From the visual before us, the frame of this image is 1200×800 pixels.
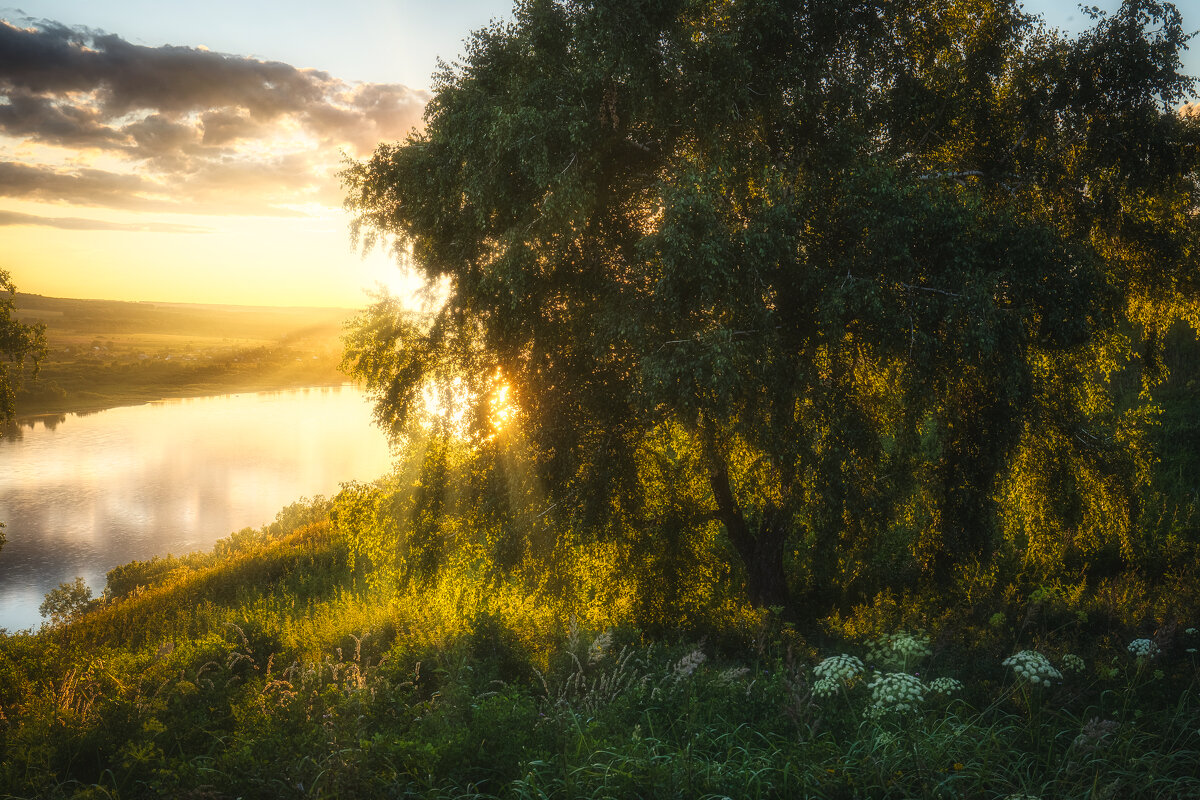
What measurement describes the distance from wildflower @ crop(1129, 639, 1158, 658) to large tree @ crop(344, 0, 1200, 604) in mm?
2065

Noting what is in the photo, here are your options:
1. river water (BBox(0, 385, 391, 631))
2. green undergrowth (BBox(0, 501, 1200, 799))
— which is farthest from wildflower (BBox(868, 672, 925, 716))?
river water (BBox(0, 385, 391, 631))

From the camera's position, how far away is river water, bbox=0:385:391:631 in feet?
114

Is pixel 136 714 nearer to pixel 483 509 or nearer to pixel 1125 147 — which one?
pixel 483 509

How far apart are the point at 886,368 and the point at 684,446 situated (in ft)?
11.2

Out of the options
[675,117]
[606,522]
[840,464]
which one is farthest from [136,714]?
[675,117]

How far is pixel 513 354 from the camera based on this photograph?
9023 mm

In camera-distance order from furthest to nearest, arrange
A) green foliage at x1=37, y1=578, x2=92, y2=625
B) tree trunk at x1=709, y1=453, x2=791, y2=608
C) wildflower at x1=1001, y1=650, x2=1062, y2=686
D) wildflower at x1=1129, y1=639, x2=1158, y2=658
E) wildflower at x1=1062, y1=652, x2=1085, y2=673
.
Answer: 1. green foliage at x1=37, y1=578, x2=92, y2=625
2. tree trunk at x1=709, y1=453, x2=791, y2=608
3. wildflower at x1=1062, y1=652, x2=1085, y2=673
4. wildflower at x1=1129, y1=639, x2=1158, y2=658
5. wildflower at x1=1001, y1=650, x2=1062, y2=686

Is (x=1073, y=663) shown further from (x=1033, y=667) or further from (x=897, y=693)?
(x=897, y=693)

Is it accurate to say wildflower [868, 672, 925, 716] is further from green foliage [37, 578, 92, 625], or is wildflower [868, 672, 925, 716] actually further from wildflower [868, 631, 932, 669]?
green foliage [37, 578, 92, 625]

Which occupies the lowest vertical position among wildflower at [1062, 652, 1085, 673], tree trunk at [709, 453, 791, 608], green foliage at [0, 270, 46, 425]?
tree trunk at [709, 453, 791, 608]

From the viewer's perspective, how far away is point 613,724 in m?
4.65

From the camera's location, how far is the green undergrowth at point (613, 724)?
3.65 meters

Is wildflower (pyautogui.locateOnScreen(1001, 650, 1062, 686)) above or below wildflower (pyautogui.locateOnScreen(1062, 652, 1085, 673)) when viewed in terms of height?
above

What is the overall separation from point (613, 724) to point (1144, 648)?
5460mm
